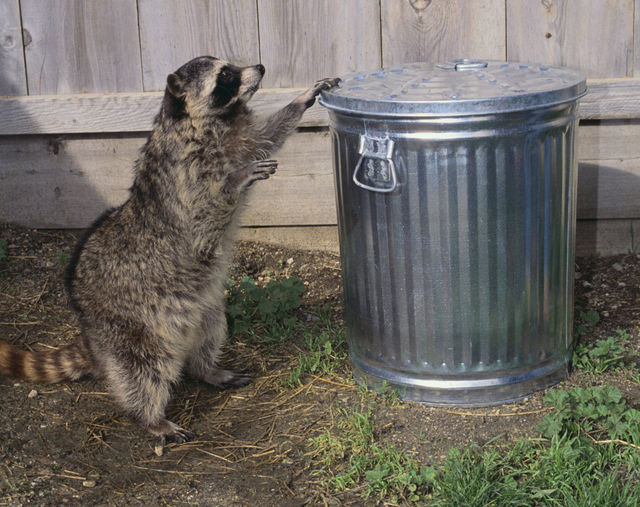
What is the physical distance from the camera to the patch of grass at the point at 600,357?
3147mm

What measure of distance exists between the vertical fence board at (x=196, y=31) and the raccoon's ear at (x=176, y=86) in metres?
1.06

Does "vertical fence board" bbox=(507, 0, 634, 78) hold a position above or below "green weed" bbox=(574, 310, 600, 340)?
above

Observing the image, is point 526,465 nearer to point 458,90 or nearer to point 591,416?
point 591,416

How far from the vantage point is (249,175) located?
3053 mm

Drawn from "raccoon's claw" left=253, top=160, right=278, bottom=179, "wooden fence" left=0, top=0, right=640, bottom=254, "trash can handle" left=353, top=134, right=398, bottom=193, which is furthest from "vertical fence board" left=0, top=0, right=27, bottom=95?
"trash can handle" left=353, top=134, right=398, bottom=193

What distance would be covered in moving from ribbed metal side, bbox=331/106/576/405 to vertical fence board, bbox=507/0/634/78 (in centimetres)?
130

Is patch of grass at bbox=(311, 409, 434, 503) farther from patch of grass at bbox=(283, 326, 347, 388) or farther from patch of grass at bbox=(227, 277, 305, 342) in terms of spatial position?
patch of grass at bbox=(227, 277, 305, 342)

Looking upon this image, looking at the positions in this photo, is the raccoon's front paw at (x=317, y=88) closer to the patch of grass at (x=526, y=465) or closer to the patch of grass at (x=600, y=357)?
the patch of grass at (x=526, y=465)

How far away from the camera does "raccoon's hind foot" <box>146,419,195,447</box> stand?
3137 mm

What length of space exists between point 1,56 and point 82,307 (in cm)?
189

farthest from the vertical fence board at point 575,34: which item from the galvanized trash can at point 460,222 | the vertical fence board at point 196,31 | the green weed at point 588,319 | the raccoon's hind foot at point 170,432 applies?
the raccoon's hind foot at point 170,432

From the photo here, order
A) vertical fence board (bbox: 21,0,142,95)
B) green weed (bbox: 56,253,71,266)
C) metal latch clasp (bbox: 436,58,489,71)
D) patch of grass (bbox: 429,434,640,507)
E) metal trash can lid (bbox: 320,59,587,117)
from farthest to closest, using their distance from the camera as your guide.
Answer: green weed (bbox: 56,253,71,266) < vertical fence board (bbox: 21,0,142,95) < metal latch clasp (bbox: 436,58,489,71) < metal trash can lid (bbox: 320,59,587,117) < patch of grass (bbox: 429,434,640,507)

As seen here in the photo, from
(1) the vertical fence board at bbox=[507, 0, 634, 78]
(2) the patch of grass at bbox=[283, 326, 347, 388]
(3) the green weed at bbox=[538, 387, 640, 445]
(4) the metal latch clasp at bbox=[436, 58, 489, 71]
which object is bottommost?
(2) the patch of grass at bbox=[283, 326, 347, 388]

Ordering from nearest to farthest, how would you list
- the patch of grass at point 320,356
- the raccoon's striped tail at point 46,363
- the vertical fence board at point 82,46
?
1. the raccoon's striped tail at point 46,363
2. the patch of grass at point 320,356
3. the vertical fence board at point 82,46
